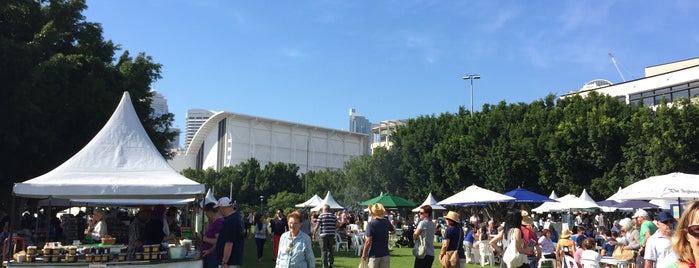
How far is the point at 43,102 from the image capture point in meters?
19.0

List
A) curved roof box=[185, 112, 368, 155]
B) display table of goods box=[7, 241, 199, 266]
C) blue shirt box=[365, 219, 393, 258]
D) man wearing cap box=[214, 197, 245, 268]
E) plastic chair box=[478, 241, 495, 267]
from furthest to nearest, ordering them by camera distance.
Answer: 1. curved roof box=[185, 112, 368, 155]
2. plastic chair box=[478, 241, 495, 267]
3. blue shirt box=[365, 219, 393, 258]
4. display table of goods box=[7, 241, 199, 266]
5. man wearing cap box=[214, 197, 245, 268]

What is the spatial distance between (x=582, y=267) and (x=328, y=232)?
583cm

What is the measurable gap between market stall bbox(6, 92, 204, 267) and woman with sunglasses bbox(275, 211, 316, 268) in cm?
295

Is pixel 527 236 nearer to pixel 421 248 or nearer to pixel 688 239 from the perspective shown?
pixel 421 248

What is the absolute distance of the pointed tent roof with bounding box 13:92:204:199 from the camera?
340 inches

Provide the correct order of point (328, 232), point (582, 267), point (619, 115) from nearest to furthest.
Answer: point (582, 267), point (328, 232), point (619, 115)

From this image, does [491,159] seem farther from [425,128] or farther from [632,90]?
[632,90]

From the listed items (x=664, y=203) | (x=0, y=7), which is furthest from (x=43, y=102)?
(x=664, y=203)

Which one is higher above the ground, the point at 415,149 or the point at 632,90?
the point at 632,90

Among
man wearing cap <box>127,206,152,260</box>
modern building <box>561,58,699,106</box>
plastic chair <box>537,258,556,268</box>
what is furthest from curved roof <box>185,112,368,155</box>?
man wearing cap <box>127,206,152,260</box>

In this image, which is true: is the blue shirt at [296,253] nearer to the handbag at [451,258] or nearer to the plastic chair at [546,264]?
the handbag at [451,258]

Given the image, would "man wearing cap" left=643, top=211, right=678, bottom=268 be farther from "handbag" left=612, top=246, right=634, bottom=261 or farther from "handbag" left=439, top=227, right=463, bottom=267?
"handbag" left=612, top=246, right=634, bottom=261

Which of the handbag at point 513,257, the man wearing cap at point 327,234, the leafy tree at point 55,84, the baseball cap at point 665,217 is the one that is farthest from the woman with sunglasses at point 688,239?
the leafy tree at point 55,84

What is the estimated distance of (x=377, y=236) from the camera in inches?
331
